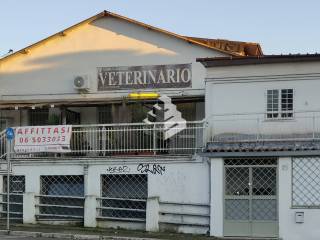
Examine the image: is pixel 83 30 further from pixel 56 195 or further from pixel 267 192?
→ pixel 267 192

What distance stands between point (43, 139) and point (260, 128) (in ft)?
23.9

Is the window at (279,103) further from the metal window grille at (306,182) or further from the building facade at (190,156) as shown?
the metal window grille at (306,182)

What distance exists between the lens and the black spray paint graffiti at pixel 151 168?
1870 cm

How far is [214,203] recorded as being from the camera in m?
17.8

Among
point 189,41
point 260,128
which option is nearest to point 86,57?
point 189,41

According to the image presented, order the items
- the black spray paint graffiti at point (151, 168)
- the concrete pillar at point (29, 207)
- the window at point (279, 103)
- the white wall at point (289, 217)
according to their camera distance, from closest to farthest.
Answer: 1. the white wall at point (289, 217)
2. the window at point (279, 103)
3. the black spray paint graffiti at point (151, 168)
4. the concrete pillar at point (29, 207)

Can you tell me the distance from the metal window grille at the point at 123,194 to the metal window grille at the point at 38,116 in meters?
6.26

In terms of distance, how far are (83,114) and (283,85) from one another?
9.20 m

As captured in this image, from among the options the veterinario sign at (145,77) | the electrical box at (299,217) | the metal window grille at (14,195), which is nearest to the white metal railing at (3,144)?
the metal window grille at (14,195)

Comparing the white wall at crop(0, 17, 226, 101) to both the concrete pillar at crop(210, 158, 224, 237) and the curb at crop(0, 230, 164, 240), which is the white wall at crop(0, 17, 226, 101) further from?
the curb at crop(0, 230, 164, 240)

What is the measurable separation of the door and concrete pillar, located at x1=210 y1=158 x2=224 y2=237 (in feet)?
0.55

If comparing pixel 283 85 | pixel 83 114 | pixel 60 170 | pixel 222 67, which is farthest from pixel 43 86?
pixel 283 85

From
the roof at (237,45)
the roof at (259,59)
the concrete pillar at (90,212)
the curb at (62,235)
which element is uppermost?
the roof at (237,45)

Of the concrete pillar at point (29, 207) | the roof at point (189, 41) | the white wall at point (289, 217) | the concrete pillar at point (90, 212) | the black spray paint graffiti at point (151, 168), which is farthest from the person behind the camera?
the roof at point (189, 41)
